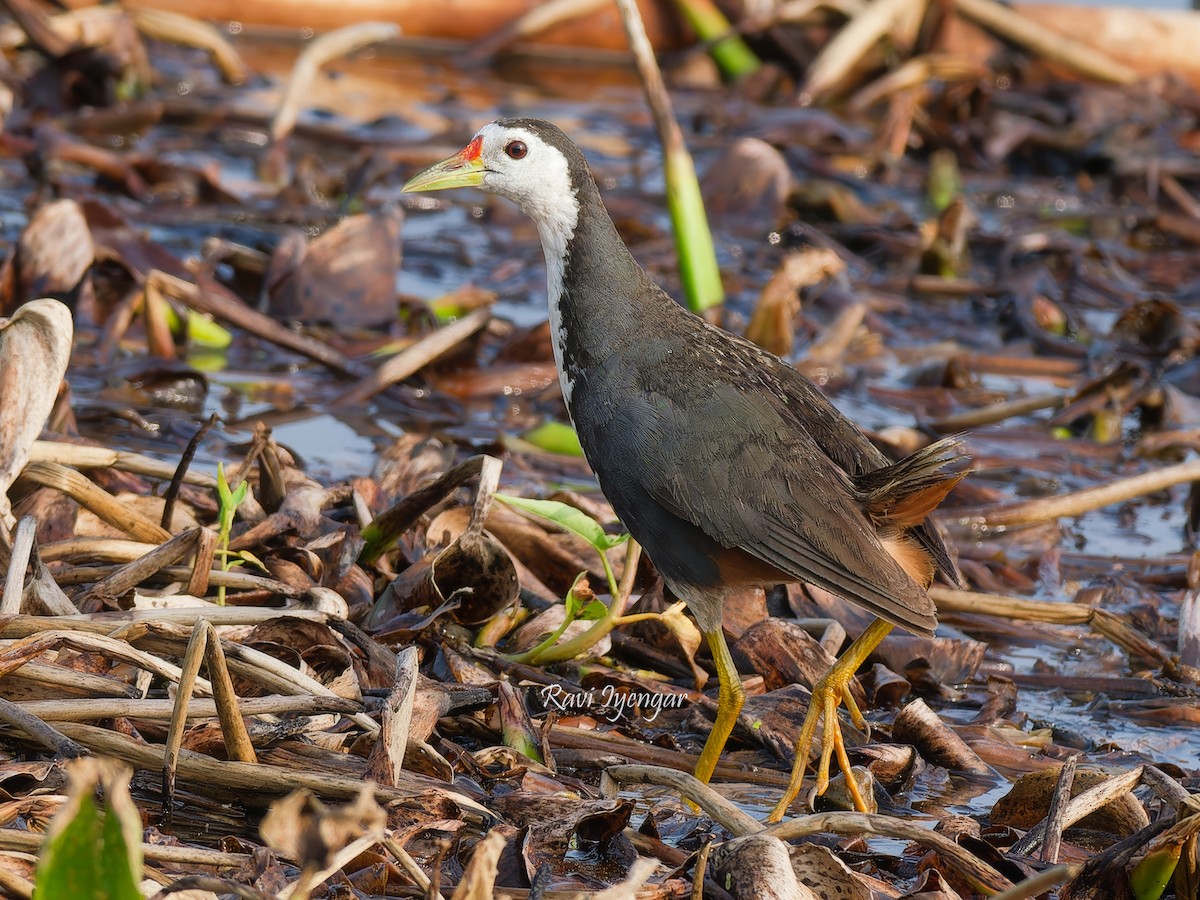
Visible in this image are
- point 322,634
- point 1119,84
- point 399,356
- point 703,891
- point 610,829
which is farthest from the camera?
point 1119,84

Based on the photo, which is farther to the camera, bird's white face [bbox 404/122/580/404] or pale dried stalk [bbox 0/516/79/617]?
bird's white face [bbox 404/122/580/404]

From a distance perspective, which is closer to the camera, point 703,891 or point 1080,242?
point 703,891

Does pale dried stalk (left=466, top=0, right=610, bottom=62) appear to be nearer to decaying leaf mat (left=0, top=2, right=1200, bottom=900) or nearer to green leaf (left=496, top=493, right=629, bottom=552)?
decaying leaf mat (left=0, top=2, right=1200, bottom=900)

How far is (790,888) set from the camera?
2.47 meters

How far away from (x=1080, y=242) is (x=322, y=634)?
206 inches

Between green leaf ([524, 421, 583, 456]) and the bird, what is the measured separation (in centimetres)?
132

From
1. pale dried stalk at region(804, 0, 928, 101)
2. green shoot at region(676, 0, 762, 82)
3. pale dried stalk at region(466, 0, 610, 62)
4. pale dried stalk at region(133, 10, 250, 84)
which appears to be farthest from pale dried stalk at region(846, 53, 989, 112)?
pale dried stalk at region(133, 10, 250, 84)

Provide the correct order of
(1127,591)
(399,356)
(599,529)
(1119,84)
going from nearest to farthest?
(599,529)
(1127,591)
(399,356)
(1119,84)

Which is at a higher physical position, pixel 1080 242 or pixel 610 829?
pixel 1080 242

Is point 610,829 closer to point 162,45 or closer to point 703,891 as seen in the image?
point 703,891

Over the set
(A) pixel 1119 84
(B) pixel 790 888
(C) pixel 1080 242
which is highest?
(A) pixel 1119 84

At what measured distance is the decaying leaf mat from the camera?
272 centimetres

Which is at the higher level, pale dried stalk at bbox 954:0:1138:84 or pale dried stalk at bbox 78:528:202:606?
pale dried stalk at bbox 954:0:1138:84

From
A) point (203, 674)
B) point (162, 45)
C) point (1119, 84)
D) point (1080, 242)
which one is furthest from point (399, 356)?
point (1119, 84)
